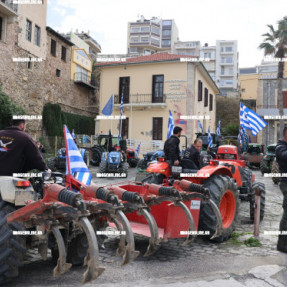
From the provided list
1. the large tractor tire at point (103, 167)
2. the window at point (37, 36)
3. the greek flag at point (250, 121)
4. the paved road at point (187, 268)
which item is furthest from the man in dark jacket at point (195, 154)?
the window at point (37, 36)

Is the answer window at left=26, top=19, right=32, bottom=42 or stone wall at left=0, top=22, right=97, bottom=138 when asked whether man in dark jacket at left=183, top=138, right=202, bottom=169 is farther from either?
window at left=26, top=19, right=32, bottom=42

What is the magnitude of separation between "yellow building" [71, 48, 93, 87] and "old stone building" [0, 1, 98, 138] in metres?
0.70

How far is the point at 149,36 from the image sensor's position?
76500 millimetres

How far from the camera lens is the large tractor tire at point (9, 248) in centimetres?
322

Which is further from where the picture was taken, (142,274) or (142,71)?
(142,71)

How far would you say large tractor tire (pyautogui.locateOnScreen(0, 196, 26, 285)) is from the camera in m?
3.22

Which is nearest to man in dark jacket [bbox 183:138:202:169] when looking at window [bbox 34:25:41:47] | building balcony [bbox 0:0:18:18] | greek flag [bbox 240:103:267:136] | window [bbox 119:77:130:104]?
greek flag [bbox 240:103:267:136]

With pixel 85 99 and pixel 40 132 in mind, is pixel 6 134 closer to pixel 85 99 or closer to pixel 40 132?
pixel 40 132

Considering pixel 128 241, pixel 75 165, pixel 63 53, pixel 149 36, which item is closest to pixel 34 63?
pixel 63 53

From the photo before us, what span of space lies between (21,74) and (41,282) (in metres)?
22.1

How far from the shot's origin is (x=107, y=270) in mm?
4078

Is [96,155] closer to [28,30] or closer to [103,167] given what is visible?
[103,167]

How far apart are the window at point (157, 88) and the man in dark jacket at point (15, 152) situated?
863 inches

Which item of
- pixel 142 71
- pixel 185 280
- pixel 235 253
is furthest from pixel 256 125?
pixel 142 71
